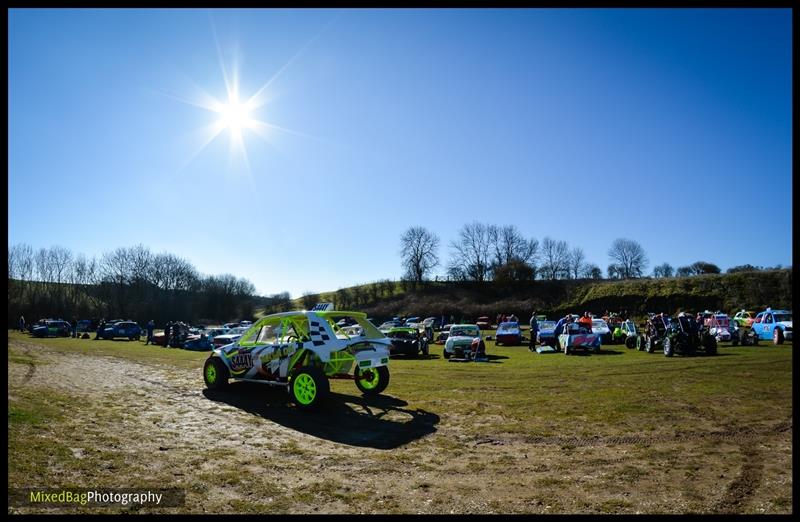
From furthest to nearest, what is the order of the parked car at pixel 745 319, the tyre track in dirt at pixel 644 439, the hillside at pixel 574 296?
the hillside at pixel 574 296, the parked car at pixel 745 319, the tyre track in dirt at pixel 644 439

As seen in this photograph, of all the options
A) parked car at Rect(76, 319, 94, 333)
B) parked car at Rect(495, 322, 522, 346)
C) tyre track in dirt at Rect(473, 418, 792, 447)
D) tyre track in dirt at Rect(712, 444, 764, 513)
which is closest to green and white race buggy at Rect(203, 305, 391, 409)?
tyre track in dirt at Rect(473, 418, 792, 447)

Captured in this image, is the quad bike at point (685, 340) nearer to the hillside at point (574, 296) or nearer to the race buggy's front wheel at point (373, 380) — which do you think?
the race buggy's front wheel at point (373, 380)

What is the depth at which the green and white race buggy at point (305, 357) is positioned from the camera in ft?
29.3

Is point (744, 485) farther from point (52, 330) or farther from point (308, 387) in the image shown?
point (52, 330)

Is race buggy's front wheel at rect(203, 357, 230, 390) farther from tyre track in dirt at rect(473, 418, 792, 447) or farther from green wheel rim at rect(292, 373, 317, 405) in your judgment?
tyre track in dirt at rect(473, 418, 792, 447)

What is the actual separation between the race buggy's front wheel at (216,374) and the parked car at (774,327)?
83.8 ft

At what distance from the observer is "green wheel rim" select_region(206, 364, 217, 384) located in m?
11.0

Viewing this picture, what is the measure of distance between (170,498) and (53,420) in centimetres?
438

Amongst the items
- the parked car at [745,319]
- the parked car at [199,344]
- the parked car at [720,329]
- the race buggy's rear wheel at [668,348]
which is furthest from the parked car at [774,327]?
the parked car at [199,344]

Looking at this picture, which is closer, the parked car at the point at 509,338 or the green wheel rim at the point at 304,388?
the green wheel rim at the point at 304,388

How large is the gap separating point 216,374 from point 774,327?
27175 millimetres

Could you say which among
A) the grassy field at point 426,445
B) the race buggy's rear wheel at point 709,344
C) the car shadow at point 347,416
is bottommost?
the car shadow at point 347,416

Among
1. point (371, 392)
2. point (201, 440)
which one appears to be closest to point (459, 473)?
point (201, 440)

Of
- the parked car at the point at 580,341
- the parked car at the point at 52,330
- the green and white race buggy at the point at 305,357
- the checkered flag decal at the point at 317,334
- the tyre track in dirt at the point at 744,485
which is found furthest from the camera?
the parked car at the point at 52,330
